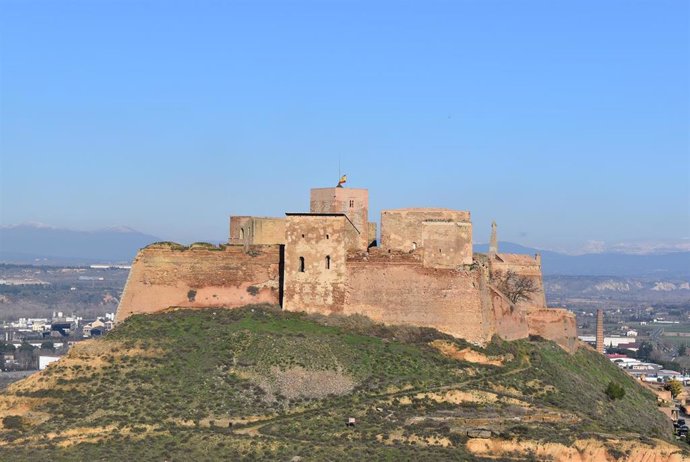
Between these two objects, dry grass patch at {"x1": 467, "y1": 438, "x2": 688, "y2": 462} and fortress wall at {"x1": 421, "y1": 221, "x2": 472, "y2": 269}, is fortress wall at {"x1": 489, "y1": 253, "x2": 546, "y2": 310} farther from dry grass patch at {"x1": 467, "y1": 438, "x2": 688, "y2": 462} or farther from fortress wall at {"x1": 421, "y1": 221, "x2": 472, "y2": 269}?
dry grass patch at {"x1": 467, "y1": 438, "x2": 688, "y2": 462}

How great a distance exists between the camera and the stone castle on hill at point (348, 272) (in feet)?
195

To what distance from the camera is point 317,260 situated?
197ft

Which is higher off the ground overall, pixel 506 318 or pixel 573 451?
pixel 506 318

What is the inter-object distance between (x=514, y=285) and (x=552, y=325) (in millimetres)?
4611

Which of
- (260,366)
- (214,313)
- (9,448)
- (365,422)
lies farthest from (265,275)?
(9,448)

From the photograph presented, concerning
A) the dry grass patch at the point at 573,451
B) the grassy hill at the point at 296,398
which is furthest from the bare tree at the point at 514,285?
the dry grass patch at the point at 573,451

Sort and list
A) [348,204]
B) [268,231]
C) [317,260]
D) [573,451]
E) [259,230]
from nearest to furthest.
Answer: [573,451] → [317,260] → [348,204] → [259,230] → [268,231]

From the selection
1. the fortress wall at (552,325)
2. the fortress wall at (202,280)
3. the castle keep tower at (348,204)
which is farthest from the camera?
the fortress wall at (552,325)

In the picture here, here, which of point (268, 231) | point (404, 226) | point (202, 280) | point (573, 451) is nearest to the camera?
point (573, 451)

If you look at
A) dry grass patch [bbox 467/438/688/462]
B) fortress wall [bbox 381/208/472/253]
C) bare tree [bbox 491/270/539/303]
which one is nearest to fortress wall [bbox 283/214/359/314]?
fortress wall [bbox 381/208/472/253]

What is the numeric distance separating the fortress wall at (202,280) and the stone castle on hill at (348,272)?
0.05 metres

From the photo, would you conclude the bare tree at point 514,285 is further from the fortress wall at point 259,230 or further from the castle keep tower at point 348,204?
the fortress wall at point 259,230

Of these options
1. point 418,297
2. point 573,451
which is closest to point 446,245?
point 418,297

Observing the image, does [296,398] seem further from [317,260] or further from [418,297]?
[418,297]
